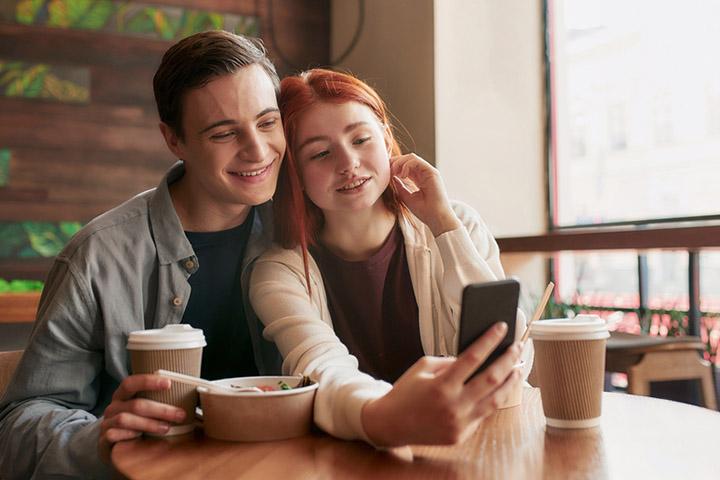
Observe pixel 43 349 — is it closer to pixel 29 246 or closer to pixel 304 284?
pixel 304 284

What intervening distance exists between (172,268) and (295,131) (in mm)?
355

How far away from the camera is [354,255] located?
162cm

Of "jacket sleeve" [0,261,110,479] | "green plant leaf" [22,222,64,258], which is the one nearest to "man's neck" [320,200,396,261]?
"jacket sleeve" [0,261,110,479]

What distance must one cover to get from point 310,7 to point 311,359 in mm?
3338

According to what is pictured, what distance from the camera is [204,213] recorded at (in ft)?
5.27

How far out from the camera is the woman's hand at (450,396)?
0.84 meters

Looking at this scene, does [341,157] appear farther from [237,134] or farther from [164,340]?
[164,340]

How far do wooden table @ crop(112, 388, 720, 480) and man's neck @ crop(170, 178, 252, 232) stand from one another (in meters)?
0.64

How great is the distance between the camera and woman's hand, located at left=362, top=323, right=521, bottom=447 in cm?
84

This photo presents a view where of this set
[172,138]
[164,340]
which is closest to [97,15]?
[172,138]

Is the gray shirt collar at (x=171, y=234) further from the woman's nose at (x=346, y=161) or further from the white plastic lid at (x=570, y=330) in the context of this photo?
the white plastic lid at (x=570, y=330)

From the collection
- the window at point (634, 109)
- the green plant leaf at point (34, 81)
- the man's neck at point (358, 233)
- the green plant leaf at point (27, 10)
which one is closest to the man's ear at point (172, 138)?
the man's neck at point (358, 233)

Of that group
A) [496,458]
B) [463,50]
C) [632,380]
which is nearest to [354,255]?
Result: [496,458]

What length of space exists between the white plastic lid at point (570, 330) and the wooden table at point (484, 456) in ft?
0.41
